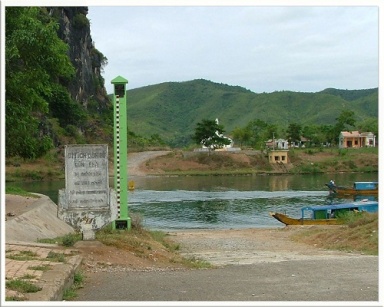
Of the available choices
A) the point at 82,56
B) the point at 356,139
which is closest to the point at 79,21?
the point at 82,56

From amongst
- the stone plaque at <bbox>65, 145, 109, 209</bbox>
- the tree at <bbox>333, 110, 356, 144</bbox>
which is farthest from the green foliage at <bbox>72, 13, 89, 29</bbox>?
the stone plaque at <bbox>65, 145, 109, 209</bbox>

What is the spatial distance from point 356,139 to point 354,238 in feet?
191

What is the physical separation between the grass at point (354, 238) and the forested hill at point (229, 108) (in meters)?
75.4

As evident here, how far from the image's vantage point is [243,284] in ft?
21.9

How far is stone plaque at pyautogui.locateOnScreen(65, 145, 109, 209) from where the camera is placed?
30.2 ft

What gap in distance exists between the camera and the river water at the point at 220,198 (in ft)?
83.4

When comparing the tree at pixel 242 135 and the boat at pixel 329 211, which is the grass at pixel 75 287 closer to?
the boat at pixel 329 211

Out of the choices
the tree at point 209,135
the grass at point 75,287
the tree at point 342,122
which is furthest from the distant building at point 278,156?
the grass at point 75,287

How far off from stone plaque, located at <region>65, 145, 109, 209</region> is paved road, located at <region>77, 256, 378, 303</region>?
196 centimetres

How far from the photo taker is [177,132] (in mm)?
103438

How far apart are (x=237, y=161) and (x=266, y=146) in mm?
7907

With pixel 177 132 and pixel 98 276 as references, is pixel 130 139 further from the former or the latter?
pixel 98 276

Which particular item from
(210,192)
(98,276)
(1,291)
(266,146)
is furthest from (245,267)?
(266,146)

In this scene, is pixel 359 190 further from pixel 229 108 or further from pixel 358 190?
pixel 229 108
